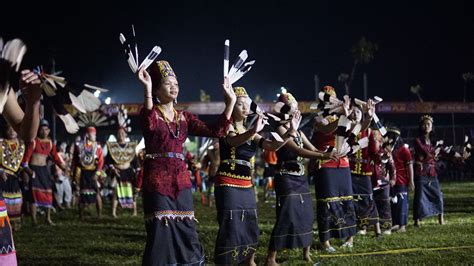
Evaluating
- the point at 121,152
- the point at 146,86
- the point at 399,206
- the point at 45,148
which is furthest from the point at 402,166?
the point at 146,86

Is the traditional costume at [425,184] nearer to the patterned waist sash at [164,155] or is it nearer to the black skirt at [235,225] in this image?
the black skirt at [235,225]

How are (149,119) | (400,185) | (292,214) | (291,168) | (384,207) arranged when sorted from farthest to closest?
1. (400,185)
2. (384,207)
3. (291,168)
4. (292,214)
5. (149,119)

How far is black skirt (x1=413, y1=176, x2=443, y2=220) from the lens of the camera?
1090cm

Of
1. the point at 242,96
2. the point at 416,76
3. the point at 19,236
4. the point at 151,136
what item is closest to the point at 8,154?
the point at 19,236

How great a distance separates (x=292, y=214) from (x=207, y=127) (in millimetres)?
2389

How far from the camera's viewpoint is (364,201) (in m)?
9.28

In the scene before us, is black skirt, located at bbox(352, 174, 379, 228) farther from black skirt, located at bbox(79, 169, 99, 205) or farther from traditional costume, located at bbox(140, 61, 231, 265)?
black skirt, located at bbox(79, 169, 99, 205)

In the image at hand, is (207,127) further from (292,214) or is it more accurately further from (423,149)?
(423,149)

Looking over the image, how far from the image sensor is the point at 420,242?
8.38 metres

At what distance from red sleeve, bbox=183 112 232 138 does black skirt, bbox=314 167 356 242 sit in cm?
332

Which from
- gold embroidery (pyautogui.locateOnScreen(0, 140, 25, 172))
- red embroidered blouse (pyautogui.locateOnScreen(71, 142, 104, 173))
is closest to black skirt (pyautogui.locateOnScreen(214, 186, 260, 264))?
gold embroidery (pyautogui.locateOnScreen(0, 140, 25, 172))

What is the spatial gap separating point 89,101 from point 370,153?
699cm

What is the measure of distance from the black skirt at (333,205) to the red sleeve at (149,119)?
373 cm

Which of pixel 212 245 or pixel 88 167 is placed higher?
pixel 88 167
